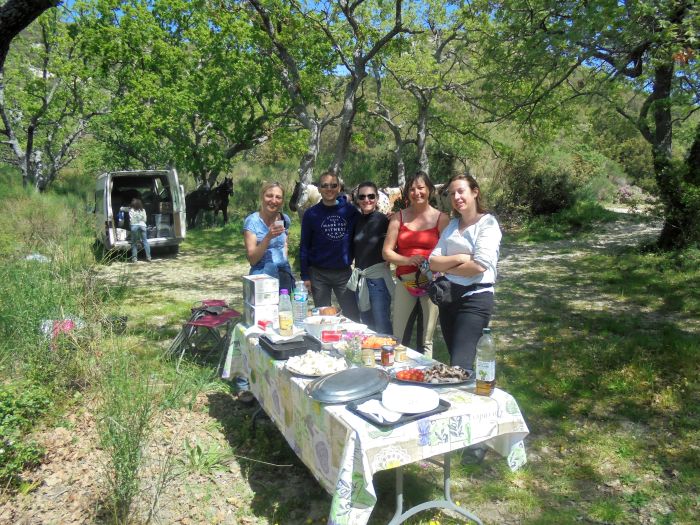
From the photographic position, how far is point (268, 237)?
3871mm

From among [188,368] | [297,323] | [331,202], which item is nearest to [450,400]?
[297,323]

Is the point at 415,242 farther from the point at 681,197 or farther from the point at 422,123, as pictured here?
the point at 422,123

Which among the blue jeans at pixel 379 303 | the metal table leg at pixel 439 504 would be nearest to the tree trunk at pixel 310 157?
the blue jeans at pixel 379 303

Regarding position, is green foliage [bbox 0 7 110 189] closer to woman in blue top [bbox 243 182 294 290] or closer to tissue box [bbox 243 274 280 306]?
woman in blue top [bbox 243 182 294 290]

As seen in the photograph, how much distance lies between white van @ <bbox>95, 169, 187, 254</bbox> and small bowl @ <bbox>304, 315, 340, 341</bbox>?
7.64 metres

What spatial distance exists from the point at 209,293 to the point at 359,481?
643 cm

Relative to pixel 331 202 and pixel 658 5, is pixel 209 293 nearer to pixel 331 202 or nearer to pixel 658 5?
pixel 331 202

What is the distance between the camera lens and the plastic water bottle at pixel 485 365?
2.31 metres

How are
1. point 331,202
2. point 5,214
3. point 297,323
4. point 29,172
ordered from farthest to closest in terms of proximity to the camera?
point 29,172, point 5,214, point 331,202, point 297,323

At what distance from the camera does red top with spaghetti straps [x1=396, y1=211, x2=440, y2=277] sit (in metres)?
3.61

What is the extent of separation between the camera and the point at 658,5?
5.08 metres

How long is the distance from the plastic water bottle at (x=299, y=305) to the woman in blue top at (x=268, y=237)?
534mm

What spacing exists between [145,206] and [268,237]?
9308 mm

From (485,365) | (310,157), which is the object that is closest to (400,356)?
(485,365)
